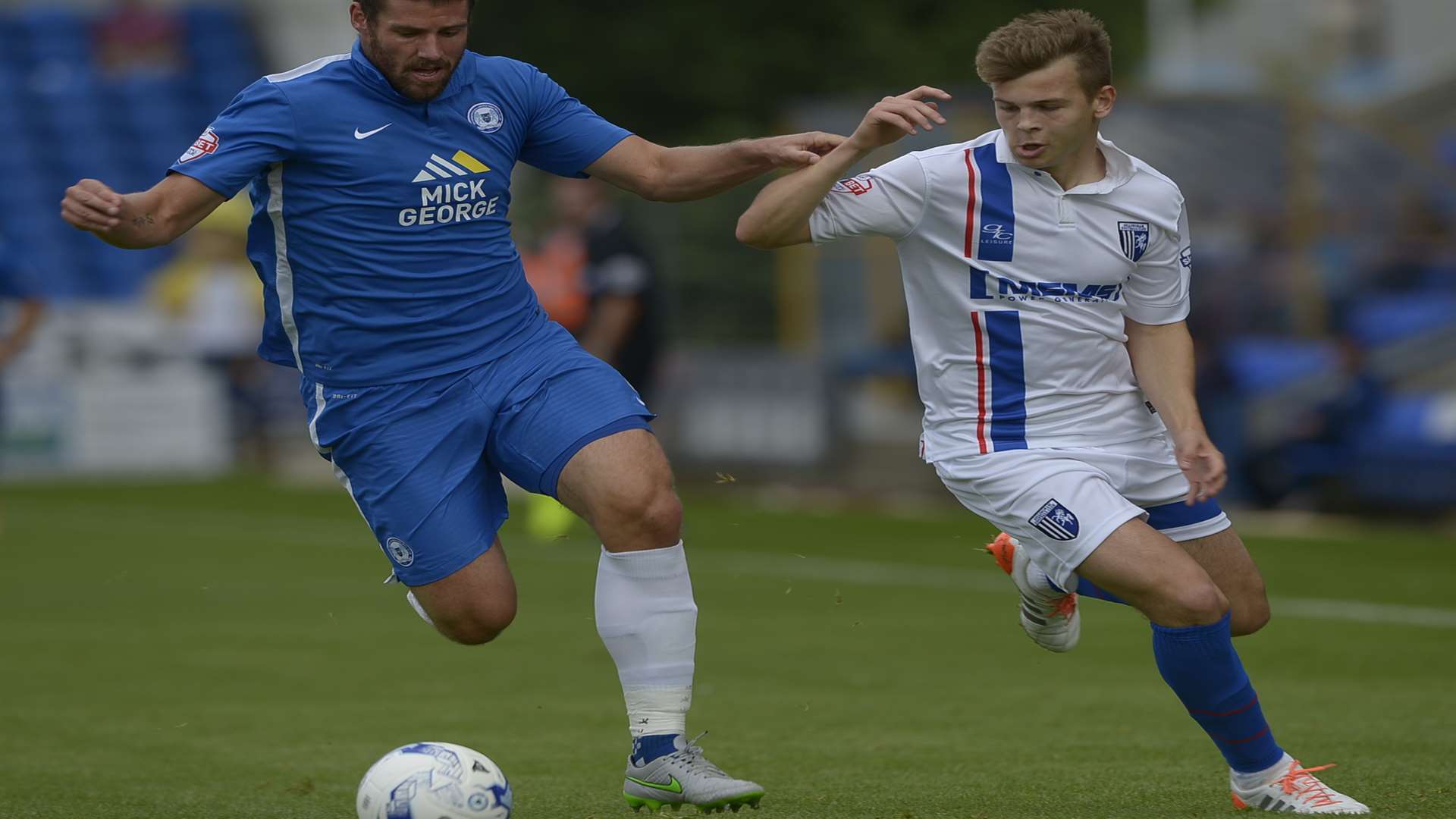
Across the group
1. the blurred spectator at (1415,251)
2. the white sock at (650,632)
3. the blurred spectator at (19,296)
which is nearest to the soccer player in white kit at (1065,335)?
the white sock at (650,632)

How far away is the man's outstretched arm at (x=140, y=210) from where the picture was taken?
16.0 ft

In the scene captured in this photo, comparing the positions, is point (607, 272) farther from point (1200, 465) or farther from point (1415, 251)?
point (1200, 465)

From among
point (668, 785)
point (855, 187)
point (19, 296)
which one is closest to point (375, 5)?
point (855, 187)

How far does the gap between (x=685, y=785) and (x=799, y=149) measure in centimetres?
167

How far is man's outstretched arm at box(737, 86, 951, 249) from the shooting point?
205 inches

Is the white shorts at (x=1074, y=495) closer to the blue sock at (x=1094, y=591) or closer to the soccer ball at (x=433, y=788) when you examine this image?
the blue sock at (x=1094, y=591)

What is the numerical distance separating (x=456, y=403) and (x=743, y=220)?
92 cm

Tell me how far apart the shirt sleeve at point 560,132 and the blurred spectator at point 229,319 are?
1506 centimetres

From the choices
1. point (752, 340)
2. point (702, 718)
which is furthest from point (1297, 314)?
point (702, 718)

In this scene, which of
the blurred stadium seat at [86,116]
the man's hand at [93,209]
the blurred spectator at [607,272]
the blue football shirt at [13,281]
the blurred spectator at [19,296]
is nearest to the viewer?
the man's hand at [93,209]

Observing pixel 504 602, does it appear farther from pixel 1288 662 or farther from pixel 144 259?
pixel 144 259

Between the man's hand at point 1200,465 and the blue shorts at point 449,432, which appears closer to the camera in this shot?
the man's hand at point 1200,465

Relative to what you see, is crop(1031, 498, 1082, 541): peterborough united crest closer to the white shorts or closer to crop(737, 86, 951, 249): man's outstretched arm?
the white shorts

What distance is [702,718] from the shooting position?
23.7ft
